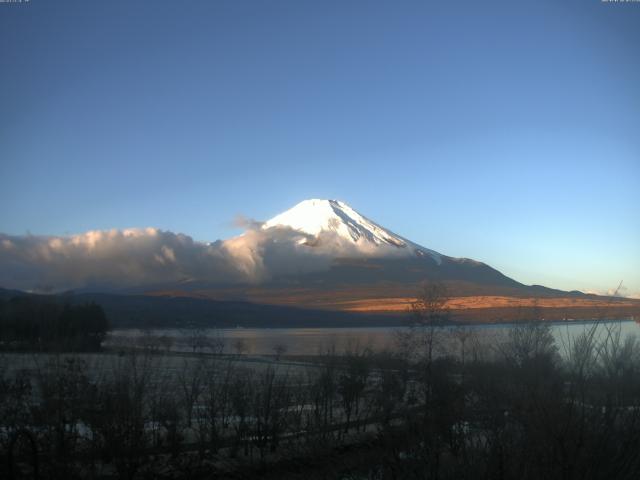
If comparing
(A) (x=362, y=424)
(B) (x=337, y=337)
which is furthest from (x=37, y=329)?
(B) (x=337, y=337)

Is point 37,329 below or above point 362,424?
above

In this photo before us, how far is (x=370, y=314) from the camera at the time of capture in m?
123

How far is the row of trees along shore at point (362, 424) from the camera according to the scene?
5562mm

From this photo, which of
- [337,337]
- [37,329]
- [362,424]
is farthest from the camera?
[337,337]

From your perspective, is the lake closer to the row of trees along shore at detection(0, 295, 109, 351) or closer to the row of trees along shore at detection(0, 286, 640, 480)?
the row of trees along shore at detection(0, 286, 640, 480)

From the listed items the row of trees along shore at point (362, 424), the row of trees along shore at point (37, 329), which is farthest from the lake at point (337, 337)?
the row of trees along shore at point (37, 329)

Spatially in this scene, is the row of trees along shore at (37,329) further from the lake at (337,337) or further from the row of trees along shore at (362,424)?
the lake at (337,337)

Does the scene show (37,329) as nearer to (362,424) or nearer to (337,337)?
(362,424)

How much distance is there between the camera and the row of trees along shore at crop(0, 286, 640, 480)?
556 cm

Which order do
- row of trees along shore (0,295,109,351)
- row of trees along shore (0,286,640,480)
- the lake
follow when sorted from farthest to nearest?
row of trees along shore (0,295,109,351) → the lake → row of trees along shore (0,286,640,480)

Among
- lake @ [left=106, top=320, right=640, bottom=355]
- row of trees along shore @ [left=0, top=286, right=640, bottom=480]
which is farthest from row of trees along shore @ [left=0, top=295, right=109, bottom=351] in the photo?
lake @ [left=106, top=320, right=640, bottom=355]

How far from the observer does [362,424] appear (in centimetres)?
1941

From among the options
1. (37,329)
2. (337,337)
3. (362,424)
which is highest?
(37,329)

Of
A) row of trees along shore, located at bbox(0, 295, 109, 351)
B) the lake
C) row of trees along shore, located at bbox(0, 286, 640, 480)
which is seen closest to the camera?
row of trees along shore, located at bbox(0, 286, 640, 480)
